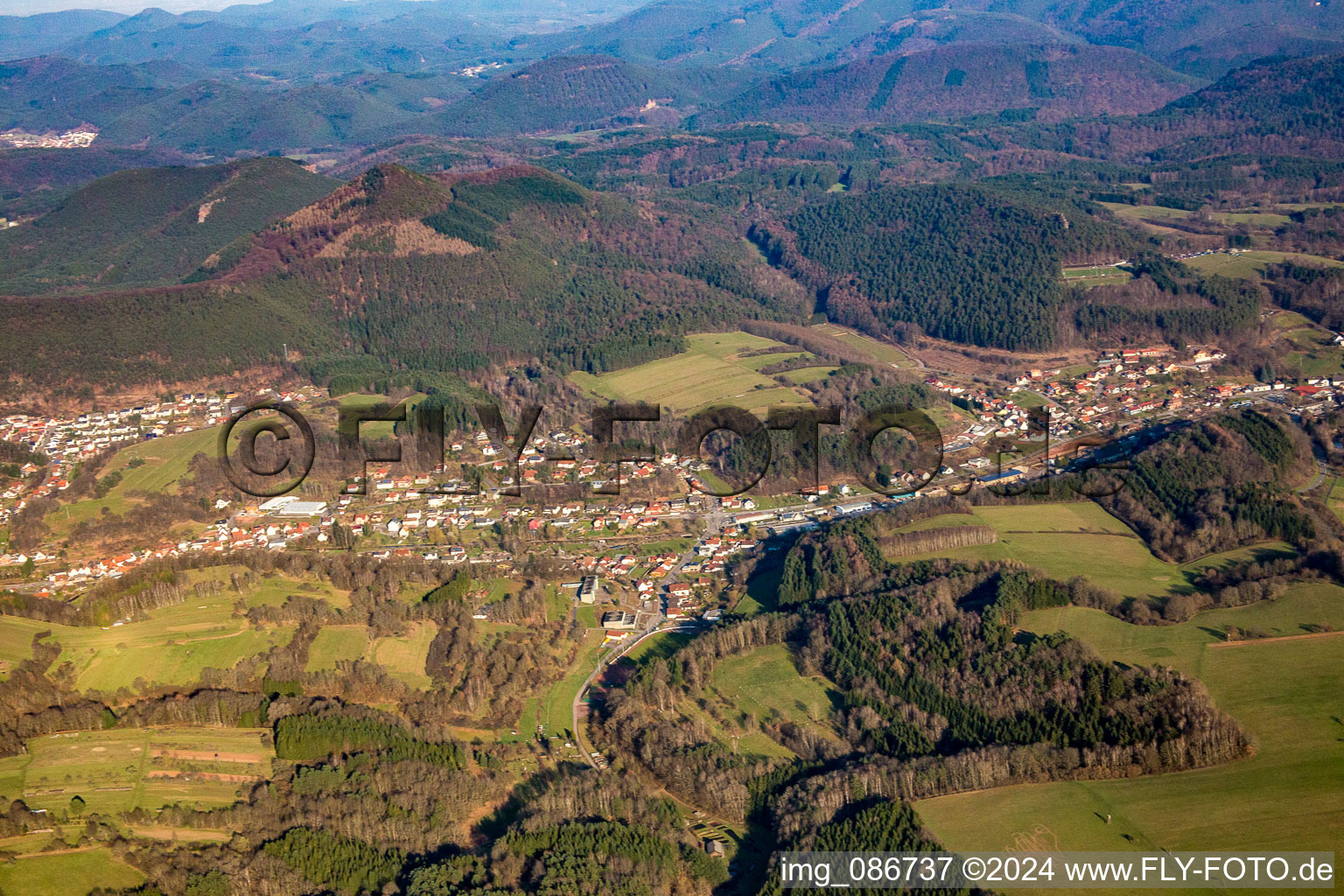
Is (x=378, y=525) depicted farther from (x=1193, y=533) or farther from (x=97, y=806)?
(x=1193, y=533)

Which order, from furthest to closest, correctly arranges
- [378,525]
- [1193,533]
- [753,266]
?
[753,266] < [378,525] < [1193,533]

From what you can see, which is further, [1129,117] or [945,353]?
[1129,117]

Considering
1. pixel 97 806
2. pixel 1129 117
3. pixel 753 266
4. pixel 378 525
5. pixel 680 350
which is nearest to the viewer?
pixel 97 806

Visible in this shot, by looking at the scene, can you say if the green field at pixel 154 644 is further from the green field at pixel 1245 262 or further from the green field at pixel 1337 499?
the green field at pixel 1245 262

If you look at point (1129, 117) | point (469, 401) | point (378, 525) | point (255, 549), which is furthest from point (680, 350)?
point (1129, 117)

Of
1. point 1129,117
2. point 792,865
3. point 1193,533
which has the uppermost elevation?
point 1129,117

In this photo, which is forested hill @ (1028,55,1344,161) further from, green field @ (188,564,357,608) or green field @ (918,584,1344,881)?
green field @ (188,564,357,608)

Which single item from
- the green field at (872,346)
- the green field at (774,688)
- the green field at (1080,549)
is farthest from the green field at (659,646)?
the green field at (872,346)

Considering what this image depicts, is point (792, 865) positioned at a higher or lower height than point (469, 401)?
lower
